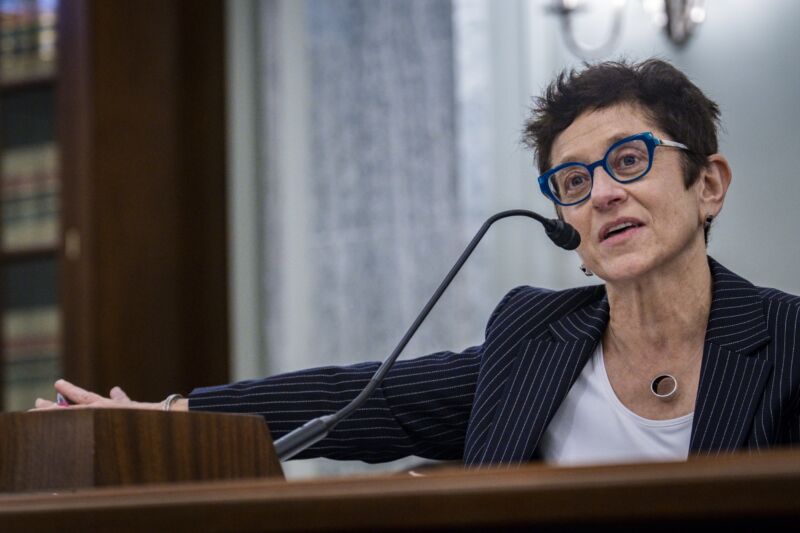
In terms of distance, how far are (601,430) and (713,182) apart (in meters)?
0.41

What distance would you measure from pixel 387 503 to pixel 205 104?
3091 millimetres

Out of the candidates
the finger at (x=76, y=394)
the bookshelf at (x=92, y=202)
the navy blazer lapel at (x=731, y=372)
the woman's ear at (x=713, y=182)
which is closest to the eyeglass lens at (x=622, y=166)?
the woman's ear at (x=713, y=182)

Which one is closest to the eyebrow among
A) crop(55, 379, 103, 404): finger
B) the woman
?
the woman

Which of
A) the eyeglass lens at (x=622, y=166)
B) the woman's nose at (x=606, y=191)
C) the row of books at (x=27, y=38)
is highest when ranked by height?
the row of books at (x=27, y=38)

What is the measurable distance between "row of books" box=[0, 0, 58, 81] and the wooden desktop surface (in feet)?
9.04

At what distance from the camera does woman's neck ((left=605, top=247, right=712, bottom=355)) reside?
62.1 inches

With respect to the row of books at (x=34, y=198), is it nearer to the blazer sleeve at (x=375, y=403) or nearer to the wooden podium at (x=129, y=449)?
the blazer sleeve at (x=375, y=403)

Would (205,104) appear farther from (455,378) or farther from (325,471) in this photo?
(455,378)

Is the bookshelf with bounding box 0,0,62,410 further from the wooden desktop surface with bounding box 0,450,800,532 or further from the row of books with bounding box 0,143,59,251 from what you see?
the wooden desktop surface with bounding box 0,450,800,532

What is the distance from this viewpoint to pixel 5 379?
10.8ft

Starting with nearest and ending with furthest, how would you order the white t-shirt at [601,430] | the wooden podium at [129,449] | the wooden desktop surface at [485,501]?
the wooden desktop surface at [485,501] < the wooden podium at [129,449] < the white t-shirt at [601,430]

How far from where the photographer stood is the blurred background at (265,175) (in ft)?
10.3

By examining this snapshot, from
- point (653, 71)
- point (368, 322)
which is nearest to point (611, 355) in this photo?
point (653, 71)

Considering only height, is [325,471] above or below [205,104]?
below
